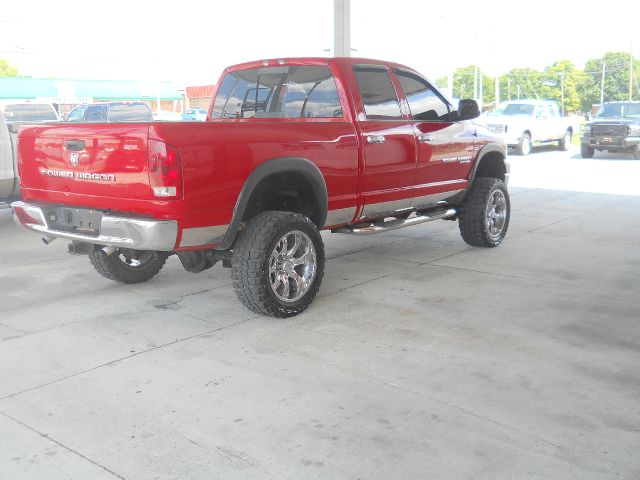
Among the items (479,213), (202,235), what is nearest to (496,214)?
(479,213)

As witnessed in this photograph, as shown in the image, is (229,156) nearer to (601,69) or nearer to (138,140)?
(138,140)

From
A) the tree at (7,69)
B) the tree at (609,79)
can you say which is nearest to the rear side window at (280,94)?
the tree at (7,69)

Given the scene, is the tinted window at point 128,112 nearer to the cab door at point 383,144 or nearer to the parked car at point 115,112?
the parked car at point 115,112

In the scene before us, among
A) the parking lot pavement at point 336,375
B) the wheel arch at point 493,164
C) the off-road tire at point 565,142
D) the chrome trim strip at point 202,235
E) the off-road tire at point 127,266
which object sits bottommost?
the parking lot pavement at point 336,375

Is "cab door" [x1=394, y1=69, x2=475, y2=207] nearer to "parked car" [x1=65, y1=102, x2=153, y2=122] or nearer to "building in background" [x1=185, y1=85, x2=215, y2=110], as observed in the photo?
"parked car" [x1=65, y1=102, x2=153, y2=122]

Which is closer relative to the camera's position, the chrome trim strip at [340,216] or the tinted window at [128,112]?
the chrome trim strip at [340,216]

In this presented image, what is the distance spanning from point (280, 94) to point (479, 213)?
2609 millimetres

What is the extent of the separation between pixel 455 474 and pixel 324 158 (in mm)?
2868

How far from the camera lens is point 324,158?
522 centimetres

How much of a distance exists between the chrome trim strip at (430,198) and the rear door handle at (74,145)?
307 centimetres

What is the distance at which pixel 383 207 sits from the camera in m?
6.02

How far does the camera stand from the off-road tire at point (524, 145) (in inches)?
835

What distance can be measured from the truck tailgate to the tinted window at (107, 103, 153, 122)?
14.3m

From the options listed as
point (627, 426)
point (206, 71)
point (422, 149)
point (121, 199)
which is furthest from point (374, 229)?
point (206, 71)
